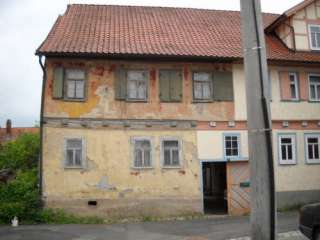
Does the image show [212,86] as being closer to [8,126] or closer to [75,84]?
[75,84]

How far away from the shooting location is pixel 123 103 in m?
16.3

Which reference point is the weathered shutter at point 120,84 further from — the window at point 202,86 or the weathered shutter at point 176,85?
the window at point 202,86

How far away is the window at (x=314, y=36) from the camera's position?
19.0 metres

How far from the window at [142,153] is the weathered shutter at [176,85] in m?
2.24

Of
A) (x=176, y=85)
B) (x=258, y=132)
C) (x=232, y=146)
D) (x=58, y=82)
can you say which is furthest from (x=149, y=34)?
(x=258, y=132)

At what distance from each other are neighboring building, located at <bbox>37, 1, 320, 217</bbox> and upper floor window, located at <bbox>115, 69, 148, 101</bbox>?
1.7 inches

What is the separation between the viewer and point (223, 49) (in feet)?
57.4

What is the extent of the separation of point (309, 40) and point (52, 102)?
12689mm

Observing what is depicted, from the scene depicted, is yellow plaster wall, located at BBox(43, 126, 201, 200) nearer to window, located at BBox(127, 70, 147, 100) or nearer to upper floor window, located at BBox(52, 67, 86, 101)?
upper floor window, located at BBox(52, 67, 86, 101)

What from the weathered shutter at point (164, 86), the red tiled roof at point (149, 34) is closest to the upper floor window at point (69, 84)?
the red tiled roof at point (149, 34)

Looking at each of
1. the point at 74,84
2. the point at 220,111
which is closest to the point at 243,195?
the point at 220,111

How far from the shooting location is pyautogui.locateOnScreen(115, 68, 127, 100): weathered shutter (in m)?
16.2

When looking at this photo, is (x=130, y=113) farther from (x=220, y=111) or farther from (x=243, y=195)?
(x=243, y=195)

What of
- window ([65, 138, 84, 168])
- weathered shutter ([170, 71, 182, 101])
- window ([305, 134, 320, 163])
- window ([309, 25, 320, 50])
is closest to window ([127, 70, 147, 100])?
weathered shutter ([170, 71, 182, 101])
